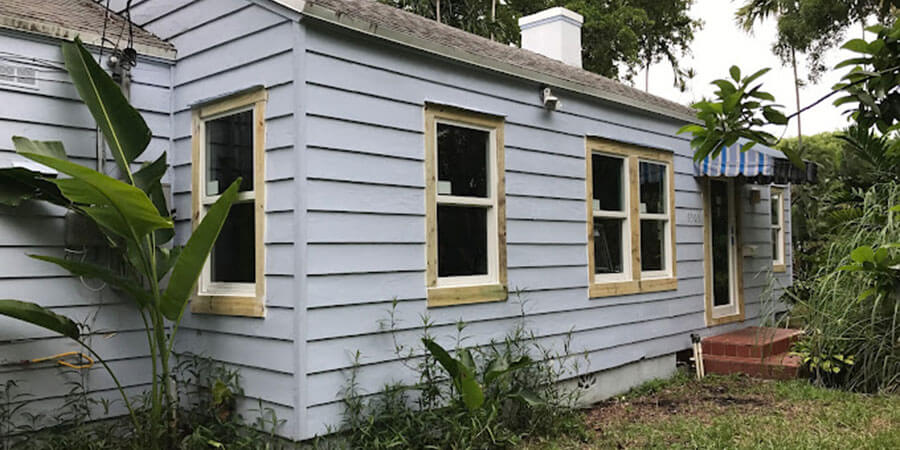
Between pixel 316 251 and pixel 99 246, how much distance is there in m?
1.76

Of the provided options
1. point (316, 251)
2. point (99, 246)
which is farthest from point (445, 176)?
point (99, 246)

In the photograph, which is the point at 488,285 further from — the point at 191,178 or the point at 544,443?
the point at 191,178

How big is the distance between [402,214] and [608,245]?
9.88ft

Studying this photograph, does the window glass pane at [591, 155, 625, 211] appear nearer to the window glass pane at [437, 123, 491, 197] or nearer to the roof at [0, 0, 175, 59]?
the window glass pane at [437, 123, 491, 197]

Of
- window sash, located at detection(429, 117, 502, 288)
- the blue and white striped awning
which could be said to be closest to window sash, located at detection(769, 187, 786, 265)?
the blue and white striped awning

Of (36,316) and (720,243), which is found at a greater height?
(720,243)

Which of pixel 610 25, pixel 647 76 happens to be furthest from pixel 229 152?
pixel 647 76

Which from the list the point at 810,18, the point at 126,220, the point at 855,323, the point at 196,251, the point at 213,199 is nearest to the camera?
the point at 126,220

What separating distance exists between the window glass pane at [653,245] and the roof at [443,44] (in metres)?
1.33

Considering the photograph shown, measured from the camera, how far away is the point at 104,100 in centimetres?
448

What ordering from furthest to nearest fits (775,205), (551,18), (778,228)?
(775,205), (778,228), (551,18)

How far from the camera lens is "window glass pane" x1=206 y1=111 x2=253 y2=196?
5.08m

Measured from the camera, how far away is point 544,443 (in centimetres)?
544

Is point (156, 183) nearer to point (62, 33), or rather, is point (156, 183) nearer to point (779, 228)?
point (62, 33)
